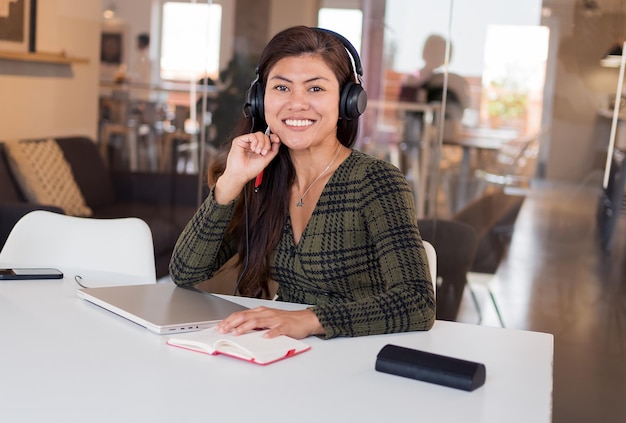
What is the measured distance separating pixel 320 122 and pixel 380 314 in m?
0.59

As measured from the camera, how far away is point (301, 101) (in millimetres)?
2027

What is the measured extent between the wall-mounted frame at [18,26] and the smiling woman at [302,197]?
2.47 metres

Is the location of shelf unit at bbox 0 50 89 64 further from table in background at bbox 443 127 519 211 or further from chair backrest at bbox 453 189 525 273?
chair backrest at bbox 453 189 525 273

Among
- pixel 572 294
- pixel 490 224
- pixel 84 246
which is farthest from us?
pixel 490 224

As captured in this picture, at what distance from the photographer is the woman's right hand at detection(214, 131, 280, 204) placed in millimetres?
1944

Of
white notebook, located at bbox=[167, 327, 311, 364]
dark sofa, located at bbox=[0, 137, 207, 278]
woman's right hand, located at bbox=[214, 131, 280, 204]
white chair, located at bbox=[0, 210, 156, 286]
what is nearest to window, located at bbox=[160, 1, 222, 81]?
dark sofa, located at bbox=[0, 137, 207, 278]

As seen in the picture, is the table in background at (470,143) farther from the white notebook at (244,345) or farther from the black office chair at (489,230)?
the white notebook at (244,345)

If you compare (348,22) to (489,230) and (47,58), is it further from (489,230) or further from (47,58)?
(47,58)

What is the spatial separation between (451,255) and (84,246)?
6.07ft

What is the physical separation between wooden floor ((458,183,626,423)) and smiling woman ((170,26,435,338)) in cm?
171

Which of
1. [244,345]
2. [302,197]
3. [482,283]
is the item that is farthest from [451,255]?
[244,345]

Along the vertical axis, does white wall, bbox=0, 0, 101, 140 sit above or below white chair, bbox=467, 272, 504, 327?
above

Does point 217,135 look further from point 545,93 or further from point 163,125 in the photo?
point 545,93

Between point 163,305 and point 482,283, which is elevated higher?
point 163,305
